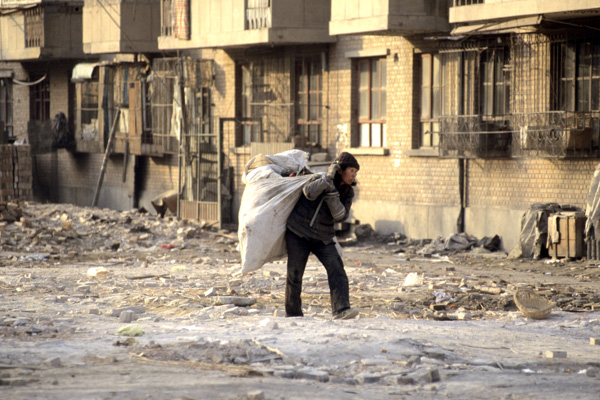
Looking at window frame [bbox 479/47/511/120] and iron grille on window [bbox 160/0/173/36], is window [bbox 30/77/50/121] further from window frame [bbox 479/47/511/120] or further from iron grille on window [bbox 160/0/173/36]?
window frame [bbox 479/47/511/120]

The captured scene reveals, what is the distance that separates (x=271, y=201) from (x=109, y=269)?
6280mm

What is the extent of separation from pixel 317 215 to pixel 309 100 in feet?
42.6

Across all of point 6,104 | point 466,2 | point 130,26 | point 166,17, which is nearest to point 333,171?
point 466,2

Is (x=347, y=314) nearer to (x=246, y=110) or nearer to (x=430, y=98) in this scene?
(x=430, y=98)

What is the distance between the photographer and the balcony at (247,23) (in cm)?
2111

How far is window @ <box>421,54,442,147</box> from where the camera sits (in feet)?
62.0

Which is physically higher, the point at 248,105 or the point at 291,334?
the point at 248,105

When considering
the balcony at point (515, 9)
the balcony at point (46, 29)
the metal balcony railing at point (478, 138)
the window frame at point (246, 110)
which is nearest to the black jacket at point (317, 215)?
the balcony at point (515, 9)

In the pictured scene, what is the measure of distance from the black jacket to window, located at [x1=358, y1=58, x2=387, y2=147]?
1089cm

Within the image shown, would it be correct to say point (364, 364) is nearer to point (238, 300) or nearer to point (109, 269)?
point (238, 300)

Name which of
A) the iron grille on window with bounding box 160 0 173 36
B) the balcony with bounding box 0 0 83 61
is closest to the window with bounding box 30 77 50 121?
the balcony with bounding box 0 0 83 61

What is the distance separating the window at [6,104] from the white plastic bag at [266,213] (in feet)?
87.0

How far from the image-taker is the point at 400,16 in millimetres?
18109

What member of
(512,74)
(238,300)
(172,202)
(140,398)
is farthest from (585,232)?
(172,202)
